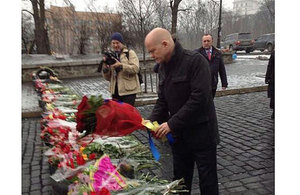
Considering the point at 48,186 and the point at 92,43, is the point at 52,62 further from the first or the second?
the point at 48,186

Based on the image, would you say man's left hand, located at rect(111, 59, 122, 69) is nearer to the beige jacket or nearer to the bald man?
the beige jacket

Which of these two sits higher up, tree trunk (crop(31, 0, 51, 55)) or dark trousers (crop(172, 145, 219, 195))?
tree trunk (crop(31, 0, 51, 55))

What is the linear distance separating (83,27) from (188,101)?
1820cm

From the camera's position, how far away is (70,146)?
3025 mm

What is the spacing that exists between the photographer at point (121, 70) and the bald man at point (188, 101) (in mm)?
1823

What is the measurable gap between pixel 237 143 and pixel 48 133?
3163 mm

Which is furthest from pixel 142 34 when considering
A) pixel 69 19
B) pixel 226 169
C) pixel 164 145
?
pixel 69 19

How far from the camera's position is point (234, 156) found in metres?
4.39

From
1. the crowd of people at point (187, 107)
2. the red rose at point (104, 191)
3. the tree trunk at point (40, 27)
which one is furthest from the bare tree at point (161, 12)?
the red rose at point (104, 191)

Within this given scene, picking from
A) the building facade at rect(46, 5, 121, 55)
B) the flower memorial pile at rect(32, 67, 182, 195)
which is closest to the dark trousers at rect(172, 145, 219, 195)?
the flower memorial pile at rect(32, 67, 182, 195)

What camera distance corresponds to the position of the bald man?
2350 mm

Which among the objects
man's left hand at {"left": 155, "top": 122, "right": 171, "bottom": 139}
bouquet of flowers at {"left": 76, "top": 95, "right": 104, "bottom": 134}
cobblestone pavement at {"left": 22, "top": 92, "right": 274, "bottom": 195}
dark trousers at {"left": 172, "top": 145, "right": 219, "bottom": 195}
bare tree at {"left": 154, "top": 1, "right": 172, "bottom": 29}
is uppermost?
bare tree at {"left": 154, "top": 1, "right": 172, "bottom": 29}

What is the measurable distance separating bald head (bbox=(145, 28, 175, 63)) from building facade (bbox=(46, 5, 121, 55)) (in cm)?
1612

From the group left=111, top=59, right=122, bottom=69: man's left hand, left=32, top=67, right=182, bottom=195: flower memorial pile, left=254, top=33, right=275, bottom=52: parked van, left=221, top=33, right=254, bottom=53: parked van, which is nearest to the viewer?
left=32, top=67, right=182, bottom=195: flower memorial pile
